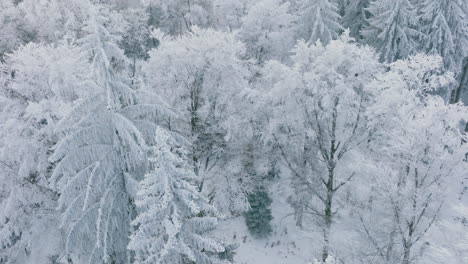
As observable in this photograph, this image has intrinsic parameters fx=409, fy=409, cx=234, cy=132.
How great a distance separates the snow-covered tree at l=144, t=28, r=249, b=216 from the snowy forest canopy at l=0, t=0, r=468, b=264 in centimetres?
7

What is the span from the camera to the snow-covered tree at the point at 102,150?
1164 centimetres

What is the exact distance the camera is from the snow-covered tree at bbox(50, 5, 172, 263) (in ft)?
38.2

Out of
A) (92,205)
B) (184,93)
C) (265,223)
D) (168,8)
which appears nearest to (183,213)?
(92,205)

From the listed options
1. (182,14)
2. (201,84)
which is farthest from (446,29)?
(182,14)

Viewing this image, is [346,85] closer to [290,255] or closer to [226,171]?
[226,171]

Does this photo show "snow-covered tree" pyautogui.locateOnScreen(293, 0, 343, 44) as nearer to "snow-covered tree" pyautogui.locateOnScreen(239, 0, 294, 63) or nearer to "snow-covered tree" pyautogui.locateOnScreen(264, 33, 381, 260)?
"snow-covered tree" pyautogui.locateOnScreen(239, 0, 294, 63)

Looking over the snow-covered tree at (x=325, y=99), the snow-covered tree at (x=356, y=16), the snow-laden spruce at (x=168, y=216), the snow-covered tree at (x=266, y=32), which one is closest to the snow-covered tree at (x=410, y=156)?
the snow-covered tree at (x=325, y=99)

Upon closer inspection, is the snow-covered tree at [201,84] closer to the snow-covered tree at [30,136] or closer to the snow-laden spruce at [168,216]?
the snow-covered tree at [30,136]

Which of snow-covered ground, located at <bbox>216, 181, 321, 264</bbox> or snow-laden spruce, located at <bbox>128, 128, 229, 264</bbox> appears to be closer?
snow-laden spruce, located at <bbox>128, 128, 229, 264</bbox>

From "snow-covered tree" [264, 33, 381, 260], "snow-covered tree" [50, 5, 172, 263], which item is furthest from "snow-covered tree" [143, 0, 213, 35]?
"snow-covered tree" [50, 5, 172, 263]

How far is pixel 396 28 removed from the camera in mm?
29266

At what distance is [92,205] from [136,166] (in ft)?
5.79

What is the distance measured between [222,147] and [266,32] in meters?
8.70

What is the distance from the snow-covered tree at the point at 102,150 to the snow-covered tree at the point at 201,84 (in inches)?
230
